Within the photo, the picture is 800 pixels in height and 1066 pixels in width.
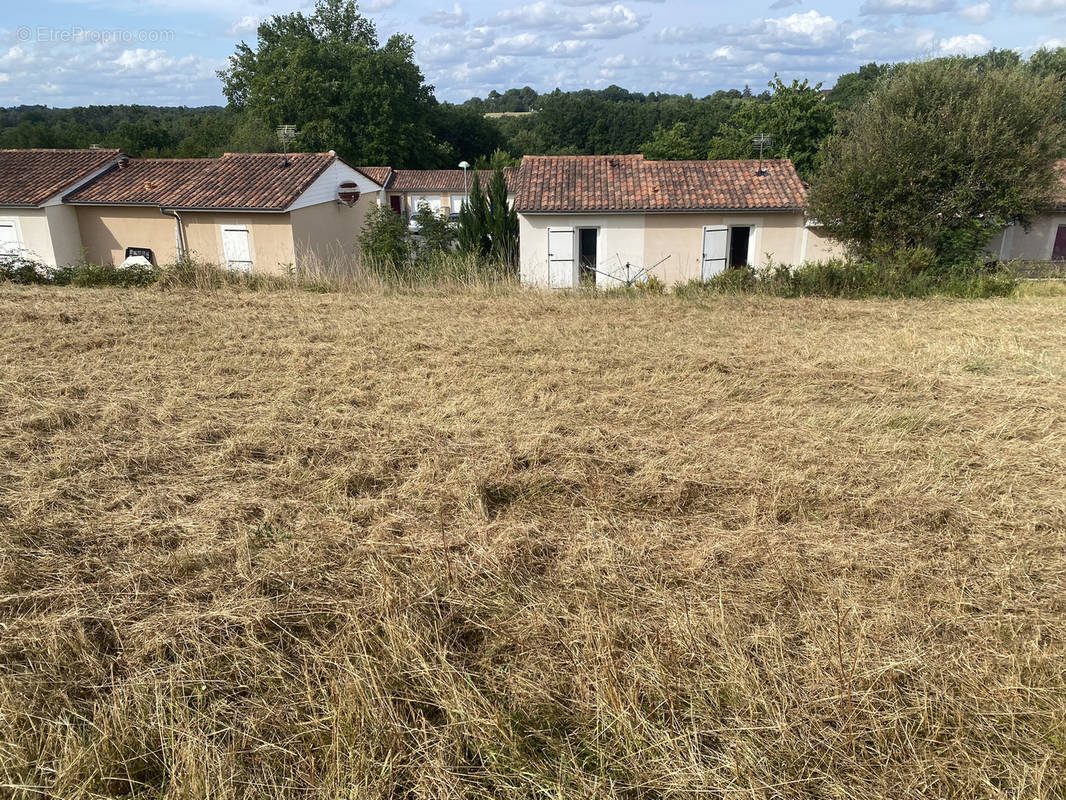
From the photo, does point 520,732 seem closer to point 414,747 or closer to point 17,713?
point 414,747

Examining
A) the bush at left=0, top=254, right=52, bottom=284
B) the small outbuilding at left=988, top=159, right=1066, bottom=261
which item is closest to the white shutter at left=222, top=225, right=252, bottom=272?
the bush at left=0, top=254, right=52, bottom=284

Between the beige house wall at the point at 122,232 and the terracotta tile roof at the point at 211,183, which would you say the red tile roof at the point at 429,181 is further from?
the beige house wall at the point at 122,232

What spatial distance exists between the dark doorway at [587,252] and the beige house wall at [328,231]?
5623 millimetres

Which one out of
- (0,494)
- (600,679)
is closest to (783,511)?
(600,679)

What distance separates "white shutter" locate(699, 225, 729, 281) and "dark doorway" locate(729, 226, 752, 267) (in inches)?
11.1

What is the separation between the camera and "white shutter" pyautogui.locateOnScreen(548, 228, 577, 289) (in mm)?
16562

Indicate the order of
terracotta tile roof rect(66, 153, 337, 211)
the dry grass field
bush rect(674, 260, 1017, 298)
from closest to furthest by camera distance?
the dry grass field
bush rect(674, 260, 1017, 298)
terracotta tile roof rect(66, 153, 337, 211)

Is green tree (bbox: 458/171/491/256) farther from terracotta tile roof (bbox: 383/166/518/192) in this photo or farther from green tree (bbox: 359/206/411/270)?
terracotta tile roof (bbox: 383/166/518/192)

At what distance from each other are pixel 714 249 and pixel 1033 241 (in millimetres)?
8290

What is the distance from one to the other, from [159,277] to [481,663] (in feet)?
39.4

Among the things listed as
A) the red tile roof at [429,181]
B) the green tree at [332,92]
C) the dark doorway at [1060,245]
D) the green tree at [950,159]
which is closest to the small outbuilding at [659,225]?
the green tree at [950,159]

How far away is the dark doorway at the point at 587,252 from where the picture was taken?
55.2 feet

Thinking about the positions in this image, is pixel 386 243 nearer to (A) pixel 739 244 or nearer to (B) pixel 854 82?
(A) pixel 739 244

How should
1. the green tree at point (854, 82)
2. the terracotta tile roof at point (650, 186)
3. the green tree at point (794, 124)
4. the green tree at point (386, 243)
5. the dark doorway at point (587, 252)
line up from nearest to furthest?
1. the green tree at point (386, 243)
2. the terracotta tile roof at point (650, 186)
3. the dark doorway at point (587, 252)
4. the green tree at point (794, 124)
5. the green tree at point (854, 82)
